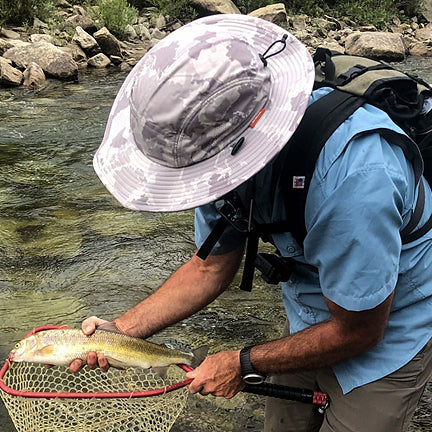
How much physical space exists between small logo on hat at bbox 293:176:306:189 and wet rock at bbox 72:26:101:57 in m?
13.7

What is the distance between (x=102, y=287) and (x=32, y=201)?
90.3 inches

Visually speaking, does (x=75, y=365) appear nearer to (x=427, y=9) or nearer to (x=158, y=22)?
(x=158, y=22)

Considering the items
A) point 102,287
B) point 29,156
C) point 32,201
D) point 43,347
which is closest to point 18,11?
point 29,156

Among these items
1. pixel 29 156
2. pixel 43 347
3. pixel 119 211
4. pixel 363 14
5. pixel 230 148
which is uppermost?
pixel 230 148

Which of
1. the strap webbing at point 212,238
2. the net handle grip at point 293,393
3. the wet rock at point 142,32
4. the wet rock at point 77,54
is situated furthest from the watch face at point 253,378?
the wet rock at point 142,32

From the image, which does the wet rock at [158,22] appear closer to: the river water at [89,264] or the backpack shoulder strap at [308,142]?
the river water at [89,264]

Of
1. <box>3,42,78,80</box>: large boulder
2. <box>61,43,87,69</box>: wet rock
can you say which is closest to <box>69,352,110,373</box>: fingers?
<box>3,42,78,80</box>: large boulder

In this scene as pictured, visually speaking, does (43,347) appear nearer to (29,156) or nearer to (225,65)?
(225,65)

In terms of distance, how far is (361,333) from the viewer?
1.95 metres

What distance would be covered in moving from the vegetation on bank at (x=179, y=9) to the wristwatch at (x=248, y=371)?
14606mm

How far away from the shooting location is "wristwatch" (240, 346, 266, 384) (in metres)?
2.18

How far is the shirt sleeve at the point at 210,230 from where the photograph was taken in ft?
7.40

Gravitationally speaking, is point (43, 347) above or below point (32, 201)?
above

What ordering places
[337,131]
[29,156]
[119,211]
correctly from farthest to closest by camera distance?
[29,156] < [119,211] < [337,131]
